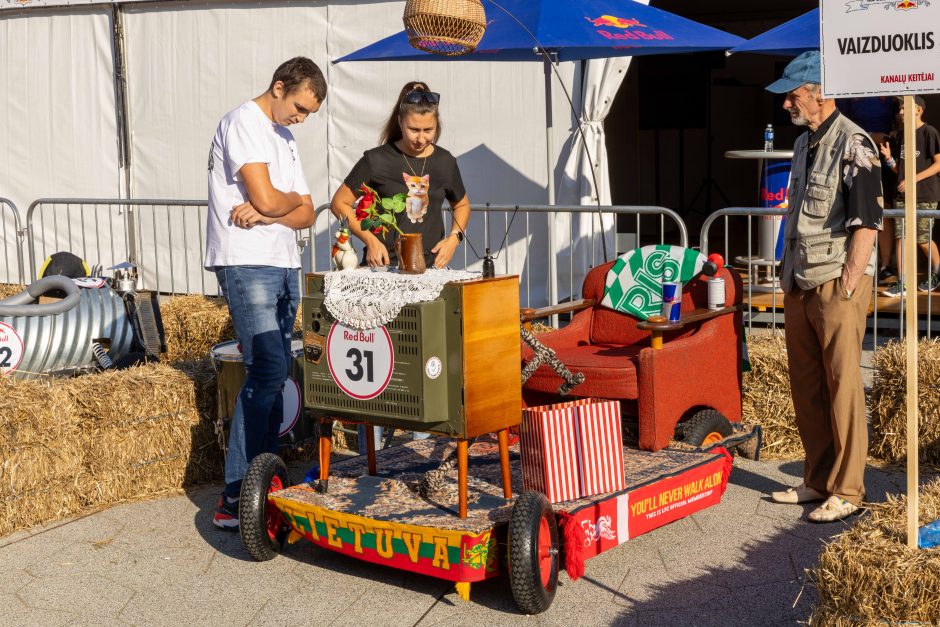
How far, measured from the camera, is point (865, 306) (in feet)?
15.8

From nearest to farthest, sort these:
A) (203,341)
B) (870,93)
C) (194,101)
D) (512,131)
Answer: (870,93), (203,341), (512,131), (194,101)

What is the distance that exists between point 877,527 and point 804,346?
170cm

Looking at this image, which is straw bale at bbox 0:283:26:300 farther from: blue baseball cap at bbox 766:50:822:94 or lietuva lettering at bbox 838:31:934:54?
lietuva lettering at bbox 838:31:934:54

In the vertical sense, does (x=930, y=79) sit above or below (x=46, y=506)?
above

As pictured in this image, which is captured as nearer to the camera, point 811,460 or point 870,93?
point 870,93

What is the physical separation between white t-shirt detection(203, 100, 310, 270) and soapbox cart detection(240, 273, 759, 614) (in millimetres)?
531

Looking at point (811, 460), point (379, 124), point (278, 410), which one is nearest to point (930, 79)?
point (811, 460)

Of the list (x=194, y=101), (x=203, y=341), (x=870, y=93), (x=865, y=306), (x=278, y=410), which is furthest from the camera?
(x=194, y=101)

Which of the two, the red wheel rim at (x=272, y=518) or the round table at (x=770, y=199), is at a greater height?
the round table at (x=770, y=199)

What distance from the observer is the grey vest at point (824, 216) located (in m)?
4.72

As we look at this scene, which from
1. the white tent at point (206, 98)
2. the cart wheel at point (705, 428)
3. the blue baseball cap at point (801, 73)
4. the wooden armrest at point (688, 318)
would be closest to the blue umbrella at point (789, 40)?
the white tent at point (206, 98)

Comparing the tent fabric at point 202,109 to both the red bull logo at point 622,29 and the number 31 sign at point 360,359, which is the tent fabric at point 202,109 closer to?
the red bull logo at point 622,29

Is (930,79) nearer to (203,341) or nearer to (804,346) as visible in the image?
(804,346)

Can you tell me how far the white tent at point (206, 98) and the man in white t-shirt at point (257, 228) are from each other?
174 inches
